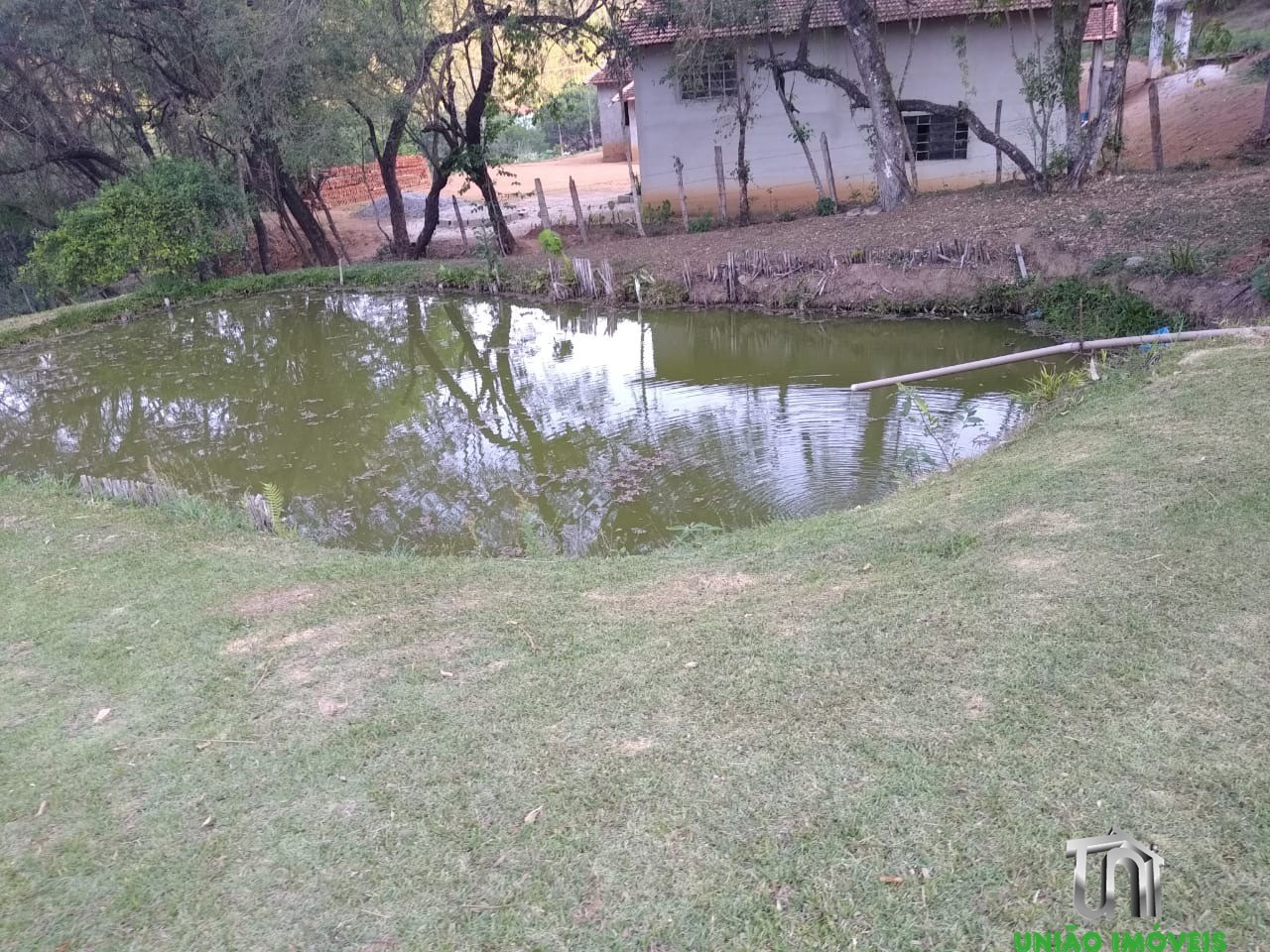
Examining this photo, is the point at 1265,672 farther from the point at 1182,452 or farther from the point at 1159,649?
the point at 1182,452

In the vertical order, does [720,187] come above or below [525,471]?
above

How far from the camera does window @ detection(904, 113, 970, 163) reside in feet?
55.7

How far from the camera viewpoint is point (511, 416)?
984 centimetres

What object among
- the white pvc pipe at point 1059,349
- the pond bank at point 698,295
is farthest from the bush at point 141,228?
the white pvc pipe at point 1059,349

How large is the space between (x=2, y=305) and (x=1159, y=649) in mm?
22087

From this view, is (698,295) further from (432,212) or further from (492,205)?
(432,212)

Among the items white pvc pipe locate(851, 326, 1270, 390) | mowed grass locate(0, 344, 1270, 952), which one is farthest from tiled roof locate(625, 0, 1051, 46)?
mowed grass locate(0, 344, 1270, 952)

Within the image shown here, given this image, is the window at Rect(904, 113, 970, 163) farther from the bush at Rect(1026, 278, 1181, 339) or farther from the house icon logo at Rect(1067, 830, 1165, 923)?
the house icon logo at Rect(1067, 830, 1165, 923)

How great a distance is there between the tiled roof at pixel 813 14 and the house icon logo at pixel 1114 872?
1465 centimetres

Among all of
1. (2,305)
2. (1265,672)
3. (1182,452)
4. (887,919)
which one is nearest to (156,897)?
(887,919)

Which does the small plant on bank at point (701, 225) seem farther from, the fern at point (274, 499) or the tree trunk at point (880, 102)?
the fern at point (274, 499)

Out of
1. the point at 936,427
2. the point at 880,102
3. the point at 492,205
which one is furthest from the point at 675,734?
Result: the point at 492,205

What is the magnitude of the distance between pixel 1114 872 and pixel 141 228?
17785 mm

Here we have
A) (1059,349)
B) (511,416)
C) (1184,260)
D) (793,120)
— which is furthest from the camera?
(793,120)
